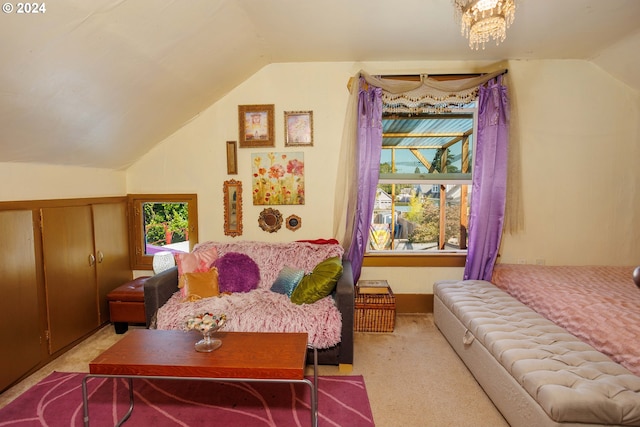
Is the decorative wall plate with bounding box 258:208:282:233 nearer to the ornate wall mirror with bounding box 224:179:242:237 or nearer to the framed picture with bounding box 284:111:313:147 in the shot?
the ornate wall mirror with bounding box 224:179:242:237

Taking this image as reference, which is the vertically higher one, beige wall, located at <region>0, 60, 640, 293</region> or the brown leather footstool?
beige wall, located at <region>0, 60, 640, 293</region>

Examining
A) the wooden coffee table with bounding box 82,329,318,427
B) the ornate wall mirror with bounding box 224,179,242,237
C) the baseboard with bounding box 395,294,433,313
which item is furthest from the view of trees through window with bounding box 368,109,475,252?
the wooden coffee table with bounding box 82,329,318,427

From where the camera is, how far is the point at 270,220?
346cm

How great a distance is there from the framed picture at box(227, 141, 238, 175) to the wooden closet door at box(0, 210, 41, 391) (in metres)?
1.65

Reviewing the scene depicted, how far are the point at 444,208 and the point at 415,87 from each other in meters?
1.32

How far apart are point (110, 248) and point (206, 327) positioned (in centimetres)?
204

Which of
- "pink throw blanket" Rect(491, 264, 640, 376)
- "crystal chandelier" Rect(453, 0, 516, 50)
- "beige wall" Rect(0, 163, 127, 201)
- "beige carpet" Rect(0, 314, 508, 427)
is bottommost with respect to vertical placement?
"beige carpet" Rect(0, 314, 508, 427)

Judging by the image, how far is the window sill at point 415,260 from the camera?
3.44 meters

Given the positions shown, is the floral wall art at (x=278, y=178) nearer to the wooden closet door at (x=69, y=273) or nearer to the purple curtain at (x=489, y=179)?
the wooden closet door at (x=69, y=273)

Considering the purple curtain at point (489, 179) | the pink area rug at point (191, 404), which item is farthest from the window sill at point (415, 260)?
the pink area rug at point (191, 404)

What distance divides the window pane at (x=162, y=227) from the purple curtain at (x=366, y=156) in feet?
6.24

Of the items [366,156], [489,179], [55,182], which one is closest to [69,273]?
[55,182]

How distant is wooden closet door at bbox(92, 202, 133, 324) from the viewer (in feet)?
10.1

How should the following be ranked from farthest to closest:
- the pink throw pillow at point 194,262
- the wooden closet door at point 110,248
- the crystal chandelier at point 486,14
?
the wooden closet door at point 110,248 < the pink throw pillow at point 194,262 < the crystal chandelier at point 486,14
